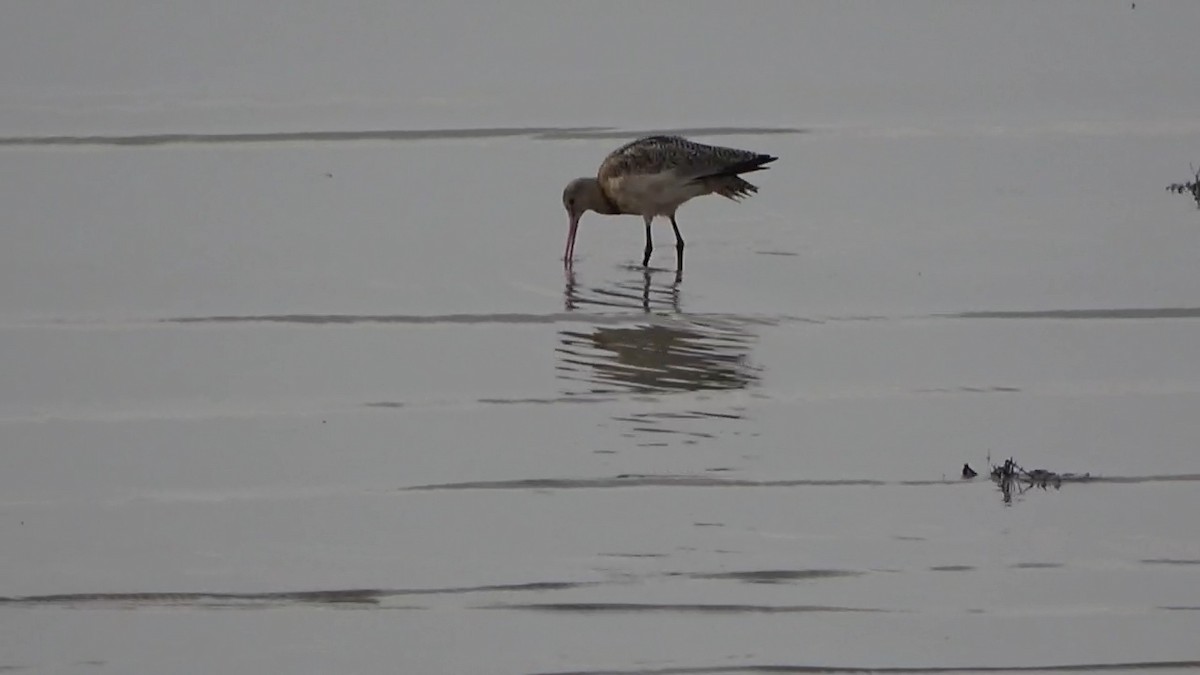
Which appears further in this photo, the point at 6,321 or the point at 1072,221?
the point at 1072,221

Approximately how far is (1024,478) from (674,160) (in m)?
4.24

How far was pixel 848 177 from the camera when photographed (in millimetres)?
11914

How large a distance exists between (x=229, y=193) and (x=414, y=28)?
4.35m

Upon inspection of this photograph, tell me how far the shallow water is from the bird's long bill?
0.07 metres

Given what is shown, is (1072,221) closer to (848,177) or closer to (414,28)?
(848,177)

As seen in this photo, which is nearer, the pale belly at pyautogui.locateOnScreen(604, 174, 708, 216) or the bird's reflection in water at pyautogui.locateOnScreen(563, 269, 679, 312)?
the bird's reflection in water at pyautogui.locateOnScreen(563, 269, 679, 312)

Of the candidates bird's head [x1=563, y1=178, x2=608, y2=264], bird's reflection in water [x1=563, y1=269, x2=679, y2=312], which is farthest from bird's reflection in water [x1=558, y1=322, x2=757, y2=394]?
bird's head [x1=563, y1=178, x2=608, y2=264]

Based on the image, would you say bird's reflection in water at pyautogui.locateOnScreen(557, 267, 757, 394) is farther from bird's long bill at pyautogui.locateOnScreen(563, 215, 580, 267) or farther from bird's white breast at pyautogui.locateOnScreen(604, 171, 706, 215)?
bird's white breast at pyautogui.locateOnScreen(604, 171, 706, 215)

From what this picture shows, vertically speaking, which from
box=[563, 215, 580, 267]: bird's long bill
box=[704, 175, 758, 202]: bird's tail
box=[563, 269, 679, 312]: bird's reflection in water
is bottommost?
box=[563, 269, 679, 312]: bird's reflection in water

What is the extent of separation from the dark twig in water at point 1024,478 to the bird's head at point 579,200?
12.9 feet

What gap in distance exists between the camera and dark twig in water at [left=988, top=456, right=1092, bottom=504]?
7320 mm

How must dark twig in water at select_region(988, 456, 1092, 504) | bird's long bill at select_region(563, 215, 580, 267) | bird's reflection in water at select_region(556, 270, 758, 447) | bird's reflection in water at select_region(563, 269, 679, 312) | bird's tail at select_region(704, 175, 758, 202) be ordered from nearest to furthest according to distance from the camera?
dark twig in water at select_region(988, 456, 1092, 504) < bird's reflection in water at select_region(556, 270, 758, 447) < bird's reflection in water at select_region(563, 269, 679, 312) < bird's long bill at select_region(563, 215, 580, 267) < bird's tail at select_region(704, 175, 758, 202)

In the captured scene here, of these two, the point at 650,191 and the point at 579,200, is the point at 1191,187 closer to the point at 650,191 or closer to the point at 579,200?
the point at 650,191

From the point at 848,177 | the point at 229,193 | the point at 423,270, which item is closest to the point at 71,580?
the point at 423,270
